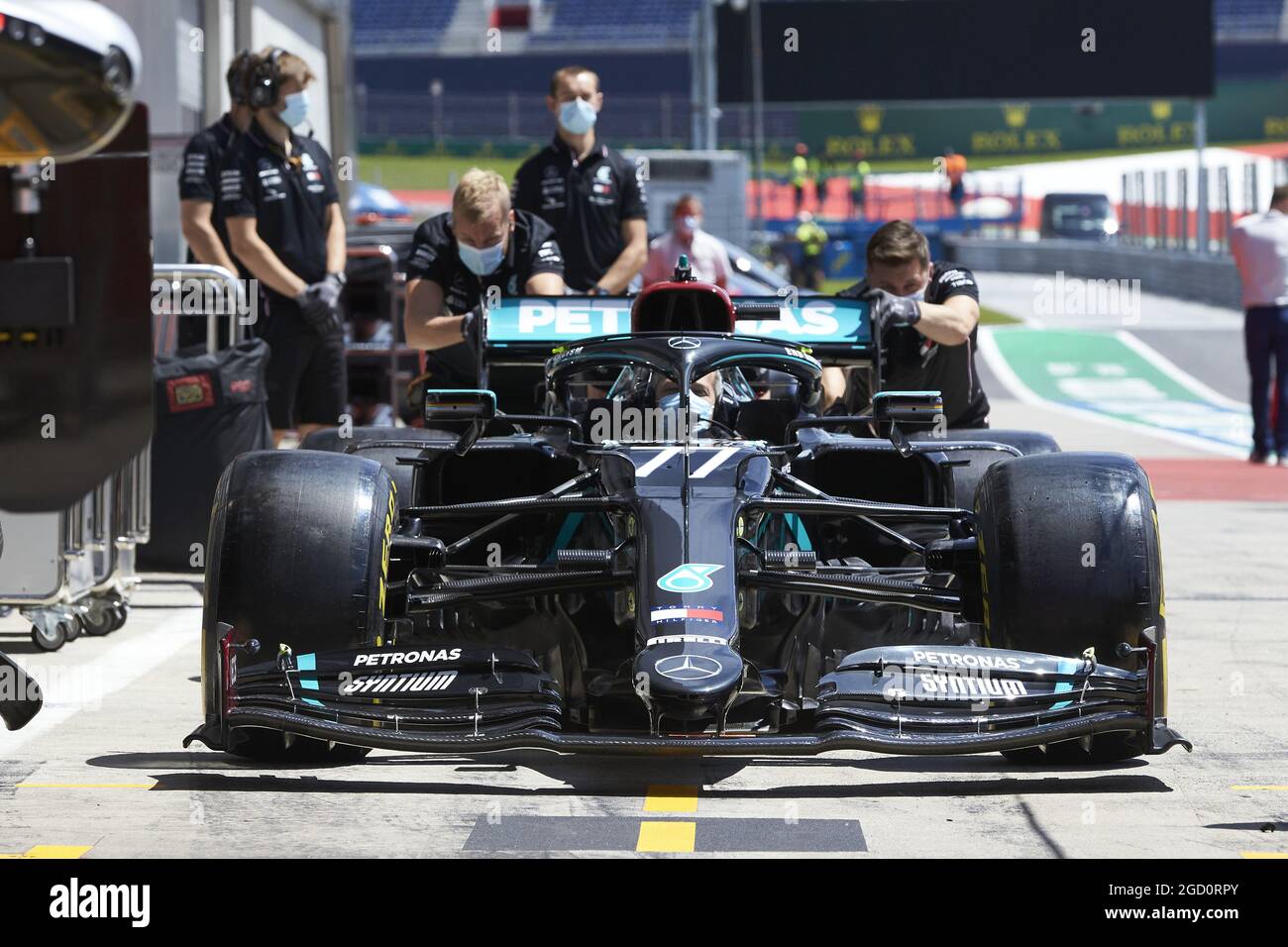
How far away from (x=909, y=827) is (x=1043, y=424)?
12418 millimetres

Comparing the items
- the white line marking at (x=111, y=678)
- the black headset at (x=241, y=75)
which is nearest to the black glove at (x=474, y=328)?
the white line marking at (x=111, y=678)

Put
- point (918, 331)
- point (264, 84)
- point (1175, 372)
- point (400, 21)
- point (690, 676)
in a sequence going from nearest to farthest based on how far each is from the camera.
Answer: point (690, 676) → point (918, 331) → point (264, 84) → point (1175, 372) → point (400, 21)

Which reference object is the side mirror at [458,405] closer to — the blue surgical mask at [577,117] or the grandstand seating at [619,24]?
the blue surgical mask at [577,117]

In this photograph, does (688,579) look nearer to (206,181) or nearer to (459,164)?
(206,181)

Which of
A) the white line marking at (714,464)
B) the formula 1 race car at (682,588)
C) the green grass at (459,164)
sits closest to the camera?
the formula 1 race car at (682,588)

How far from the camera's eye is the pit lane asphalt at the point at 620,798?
444 centimetres

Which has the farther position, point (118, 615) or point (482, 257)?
point (482, 257)

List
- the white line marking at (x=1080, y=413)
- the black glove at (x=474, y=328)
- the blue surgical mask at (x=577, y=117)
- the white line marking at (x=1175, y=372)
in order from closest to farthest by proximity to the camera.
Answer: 1. the black glove at (x=474, y=328)
2. the blue surgical mask at (x=577, y=117)
3. the white line marking at (x=1080, y=413)
4. the white line marking at (x=1175, y=372)

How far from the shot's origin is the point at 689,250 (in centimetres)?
1392

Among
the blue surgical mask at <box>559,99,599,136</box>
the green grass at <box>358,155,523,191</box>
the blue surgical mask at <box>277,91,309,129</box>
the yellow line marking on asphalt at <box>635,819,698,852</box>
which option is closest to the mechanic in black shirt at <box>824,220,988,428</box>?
the blue surgical mask at <box>559,99,599,136</box>

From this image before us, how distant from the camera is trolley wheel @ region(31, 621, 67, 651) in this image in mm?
7113

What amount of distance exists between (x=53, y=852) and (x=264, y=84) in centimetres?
511

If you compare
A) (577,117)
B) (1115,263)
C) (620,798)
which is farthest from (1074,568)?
(1115,263)

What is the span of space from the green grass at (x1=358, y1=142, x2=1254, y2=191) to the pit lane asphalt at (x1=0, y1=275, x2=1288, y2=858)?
42725mm
